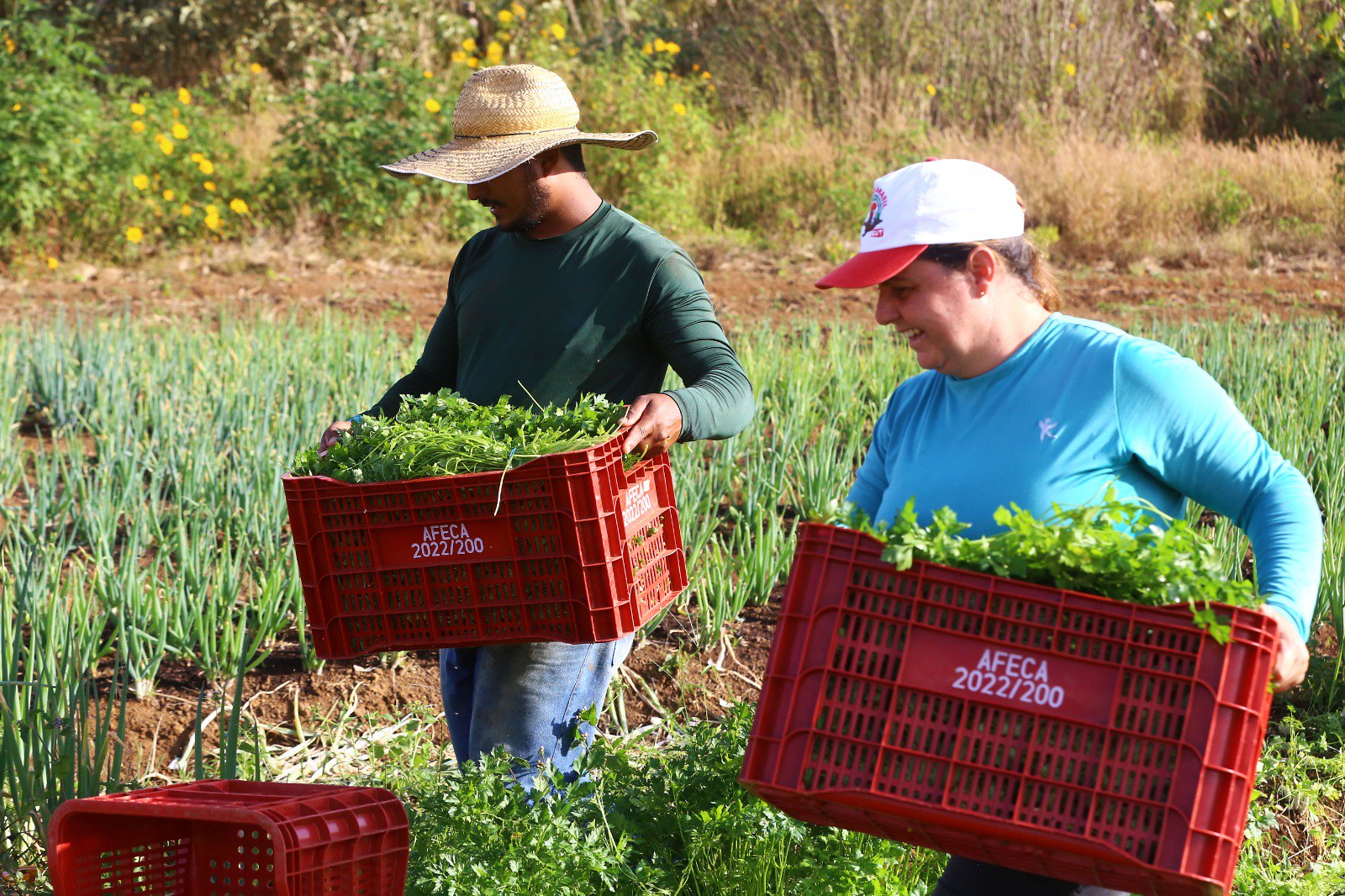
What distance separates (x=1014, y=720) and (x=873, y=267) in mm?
636

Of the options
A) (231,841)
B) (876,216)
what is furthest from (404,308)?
(876,216)

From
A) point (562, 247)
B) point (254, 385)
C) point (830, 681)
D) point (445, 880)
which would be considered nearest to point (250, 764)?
point (445, 880)

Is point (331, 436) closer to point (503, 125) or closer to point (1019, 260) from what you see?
point (503, 125)

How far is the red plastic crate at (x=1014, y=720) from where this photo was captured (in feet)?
4.46

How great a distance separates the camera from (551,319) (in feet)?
7.82

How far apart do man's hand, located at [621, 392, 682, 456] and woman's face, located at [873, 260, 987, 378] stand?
46 centimetres

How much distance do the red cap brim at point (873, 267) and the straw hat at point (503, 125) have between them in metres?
0.75

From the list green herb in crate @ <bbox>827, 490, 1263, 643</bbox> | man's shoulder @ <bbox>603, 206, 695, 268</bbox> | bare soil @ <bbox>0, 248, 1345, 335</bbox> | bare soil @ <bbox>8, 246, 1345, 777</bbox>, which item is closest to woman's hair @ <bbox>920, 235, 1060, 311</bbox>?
green herb in crate @ <bbox>827, 490, 1263, 643</bbox>

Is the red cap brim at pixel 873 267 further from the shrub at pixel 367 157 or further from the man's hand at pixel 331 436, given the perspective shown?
the shrub at pixel 367 157

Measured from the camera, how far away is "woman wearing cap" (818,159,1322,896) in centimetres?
168

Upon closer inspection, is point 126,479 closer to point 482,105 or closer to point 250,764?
point 250,764

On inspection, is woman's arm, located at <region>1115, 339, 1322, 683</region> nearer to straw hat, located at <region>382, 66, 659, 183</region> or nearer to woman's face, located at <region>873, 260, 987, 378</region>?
woman's face, located at <region>873, 260, 987, 378</region>

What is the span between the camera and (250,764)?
288 centimetres

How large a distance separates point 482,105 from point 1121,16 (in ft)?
37.8
